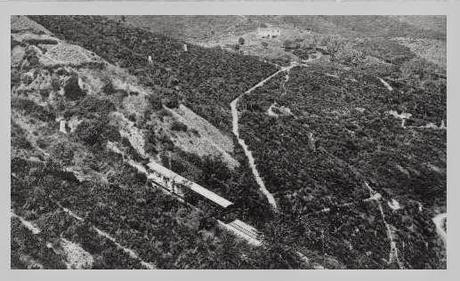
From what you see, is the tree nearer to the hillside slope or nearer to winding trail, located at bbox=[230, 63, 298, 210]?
the hillside slope

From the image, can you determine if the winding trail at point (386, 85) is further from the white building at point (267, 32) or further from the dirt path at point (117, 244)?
the dirt path at point (117, 244)

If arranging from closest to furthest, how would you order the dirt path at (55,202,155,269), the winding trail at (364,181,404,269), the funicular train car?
1. the dirt path at (55,202,155,269)
2. the funicular train car
3. the winding trail at (364,181,404,269)

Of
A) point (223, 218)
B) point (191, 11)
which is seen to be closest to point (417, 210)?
point (223, 218)

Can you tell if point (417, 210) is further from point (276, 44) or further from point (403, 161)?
point (276, 44)

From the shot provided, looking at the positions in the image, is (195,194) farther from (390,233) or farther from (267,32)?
(267,32)

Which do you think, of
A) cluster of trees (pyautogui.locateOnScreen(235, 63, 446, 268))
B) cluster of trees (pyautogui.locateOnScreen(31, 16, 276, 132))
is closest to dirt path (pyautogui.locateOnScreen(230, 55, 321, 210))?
cluster of trees (pyautogui.locateOnScreen(235, 63, 446, 268))

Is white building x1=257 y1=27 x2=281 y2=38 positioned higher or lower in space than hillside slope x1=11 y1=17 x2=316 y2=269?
higher

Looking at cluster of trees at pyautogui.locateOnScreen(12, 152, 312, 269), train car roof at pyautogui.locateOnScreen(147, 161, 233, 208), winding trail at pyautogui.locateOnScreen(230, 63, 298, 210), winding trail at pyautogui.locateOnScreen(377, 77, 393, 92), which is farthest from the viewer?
winding trail at pyautogui.locateOnScreen(377, 77, 393, 92)

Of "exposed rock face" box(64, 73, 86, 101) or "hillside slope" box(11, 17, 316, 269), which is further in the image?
"exposed rock face" box(64, 73, 86, 101)
